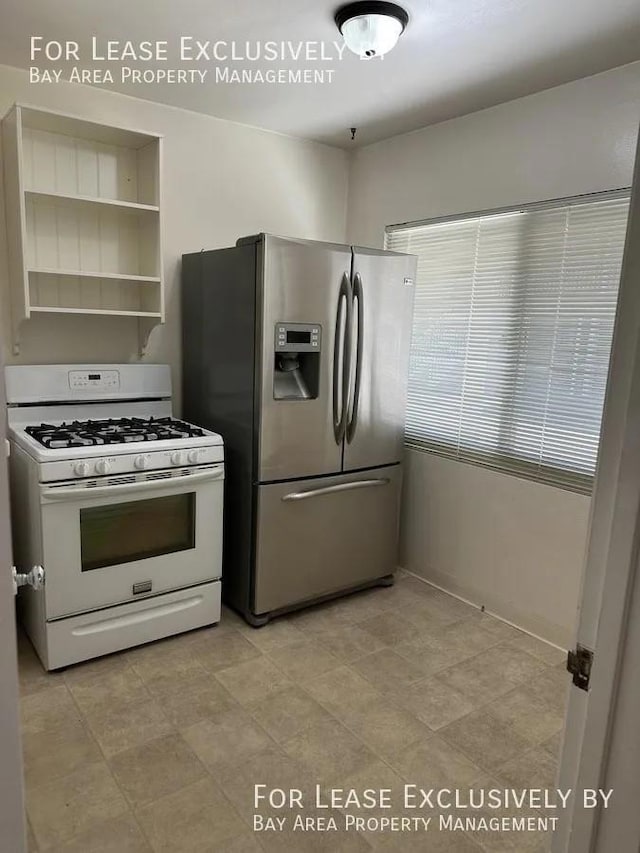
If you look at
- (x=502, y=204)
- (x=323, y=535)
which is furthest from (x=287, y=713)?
(x=502, y=204)

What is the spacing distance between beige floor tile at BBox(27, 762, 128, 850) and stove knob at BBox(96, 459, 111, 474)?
3.28 ft

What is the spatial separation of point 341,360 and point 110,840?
77.5 inches

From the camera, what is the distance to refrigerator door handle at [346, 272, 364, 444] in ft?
9.00

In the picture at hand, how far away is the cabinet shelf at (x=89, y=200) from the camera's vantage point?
243 cm

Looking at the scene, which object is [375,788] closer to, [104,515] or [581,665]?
[581,665]

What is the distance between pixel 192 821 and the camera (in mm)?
1673

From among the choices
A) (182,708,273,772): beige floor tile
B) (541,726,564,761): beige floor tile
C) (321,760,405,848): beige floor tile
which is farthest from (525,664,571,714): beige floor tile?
(182,708,273,772): beige floor tile

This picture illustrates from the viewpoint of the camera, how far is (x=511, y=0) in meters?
1.81

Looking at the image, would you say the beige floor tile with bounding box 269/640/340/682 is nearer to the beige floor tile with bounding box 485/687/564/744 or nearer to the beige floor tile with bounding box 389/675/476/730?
the beige floor tile with bounding box 389/675/476/730

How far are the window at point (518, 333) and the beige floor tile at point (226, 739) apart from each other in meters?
1.61

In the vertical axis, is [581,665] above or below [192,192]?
below

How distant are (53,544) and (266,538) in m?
0.89

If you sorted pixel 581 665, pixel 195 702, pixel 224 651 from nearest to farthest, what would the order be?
pixel 581 665 < pixel 195 702 < pixel 224 651

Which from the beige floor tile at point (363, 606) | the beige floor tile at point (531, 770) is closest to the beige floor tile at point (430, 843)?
the beige floor tile at point (531, 770)
